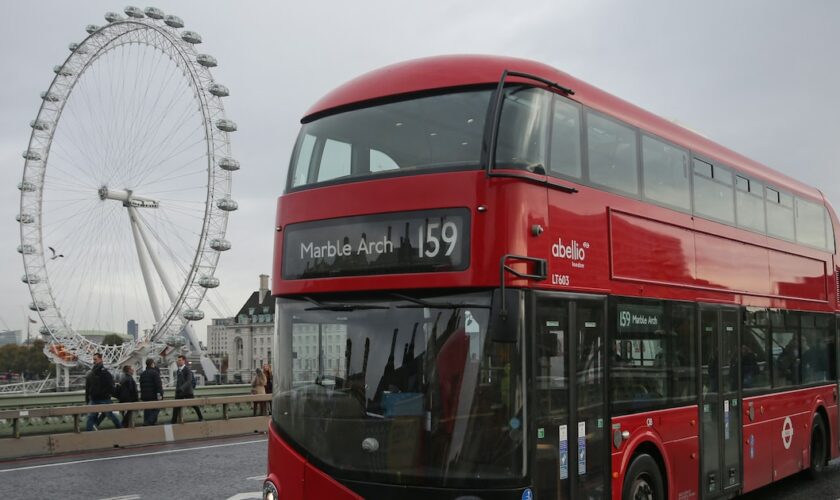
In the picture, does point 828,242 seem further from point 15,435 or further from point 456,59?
point 15,435

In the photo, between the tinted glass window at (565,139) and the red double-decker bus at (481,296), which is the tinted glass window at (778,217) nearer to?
the red double-decker bus at (481,296)

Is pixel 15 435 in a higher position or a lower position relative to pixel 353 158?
lower

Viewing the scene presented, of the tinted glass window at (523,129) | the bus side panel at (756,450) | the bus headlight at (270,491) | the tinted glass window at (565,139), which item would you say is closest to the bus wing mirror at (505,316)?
the tinted glass window at (523,129)

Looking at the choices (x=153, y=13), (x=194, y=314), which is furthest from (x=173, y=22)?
(x=194, y=314)

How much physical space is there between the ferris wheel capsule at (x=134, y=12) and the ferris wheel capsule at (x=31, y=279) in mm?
17354

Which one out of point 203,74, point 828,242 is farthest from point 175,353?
point 828,242

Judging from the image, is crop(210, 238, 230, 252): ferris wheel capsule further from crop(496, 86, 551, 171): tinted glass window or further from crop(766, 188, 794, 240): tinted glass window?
crop(496, 86, 551, 171): tinted glass window

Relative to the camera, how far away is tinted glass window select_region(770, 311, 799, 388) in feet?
37.0

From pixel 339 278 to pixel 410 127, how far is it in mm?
1283

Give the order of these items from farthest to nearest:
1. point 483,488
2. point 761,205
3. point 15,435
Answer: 1. point 15,435
2. point 761,205
3. point 483,488

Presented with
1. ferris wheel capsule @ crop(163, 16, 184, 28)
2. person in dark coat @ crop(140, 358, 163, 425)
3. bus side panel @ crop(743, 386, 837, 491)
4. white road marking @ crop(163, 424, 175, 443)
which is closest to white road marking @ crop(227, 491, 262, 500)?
bus side panel @ crop(743, 386, 837, 491)

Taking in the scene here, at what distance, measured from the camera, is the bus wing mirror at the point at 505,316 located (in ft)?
19.6

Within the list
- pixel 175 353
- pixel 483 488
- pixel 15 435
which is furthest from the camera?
pixel 175 353

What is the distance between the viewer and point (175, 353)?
6456 cm
